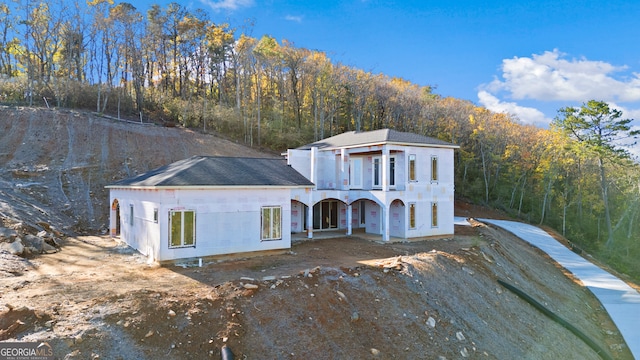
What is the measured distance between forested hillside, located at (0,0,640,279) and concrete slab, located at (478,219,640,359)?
30.0ft

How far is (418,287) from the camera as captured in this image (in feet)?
→ 41.6

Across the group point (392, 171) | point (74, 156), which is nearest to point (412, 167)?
point (392, 171)

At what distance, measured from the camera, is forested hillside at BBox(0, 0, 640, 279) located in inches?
1416

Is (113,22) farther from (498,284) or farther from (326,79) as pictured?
(498,284)

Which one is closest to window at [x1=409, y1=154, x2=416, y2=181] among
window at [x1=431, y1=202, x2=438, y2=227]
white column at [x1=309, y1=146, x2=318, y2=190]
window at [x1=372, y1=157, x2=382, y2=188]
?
window at [x1=372, y1=157, x2=382, y2=188]

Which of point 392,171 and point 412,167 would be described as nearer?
point 412,167

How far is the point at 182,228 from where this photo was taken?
13.8 meters

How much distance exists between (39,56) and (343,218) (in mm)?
36763

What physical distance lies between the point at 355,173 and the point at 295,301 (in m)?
12.8

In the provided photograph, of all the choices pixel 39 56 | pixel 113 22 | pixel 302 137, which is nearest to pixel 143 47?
pixel 113 22

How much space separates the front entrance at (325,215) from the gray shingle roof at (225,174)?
4174 mm

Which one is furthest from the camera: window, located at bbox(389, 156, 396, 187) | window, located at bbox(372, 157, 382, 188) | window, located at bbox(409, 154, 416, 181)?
window, located at bbox(372, 157, 382, 188)

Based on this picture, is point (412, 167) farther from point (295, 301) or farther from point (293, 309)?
point (293, 309)
